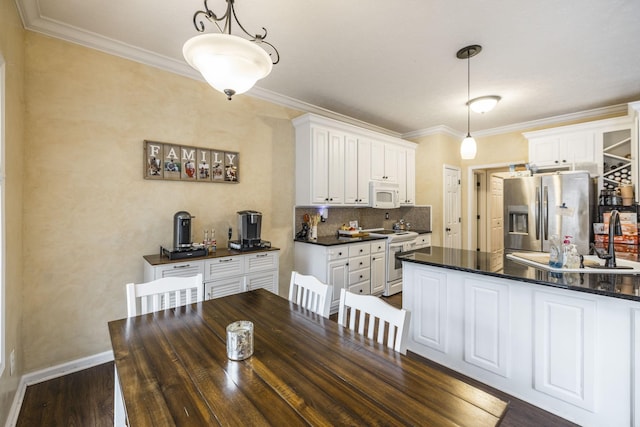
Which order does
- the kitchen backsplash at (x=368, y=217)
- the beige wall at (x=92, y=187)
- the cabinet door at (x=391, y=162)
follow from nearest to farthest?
the beige wall at (x=92, y=187) → the kitchen backsplash at (x=368, y=217) → the cabinet door at (x=391, y=162)

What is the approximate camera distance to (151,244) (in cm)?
273

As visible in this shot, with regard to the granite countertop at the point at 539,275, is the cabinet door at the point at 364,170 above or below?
above

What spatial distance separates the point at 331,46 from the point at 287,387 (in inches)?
102

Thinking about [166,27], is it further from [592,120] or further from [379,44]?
[592,120]

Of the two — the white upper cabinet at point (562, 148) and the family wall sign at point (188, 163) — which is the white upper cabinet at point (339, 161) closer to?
the family wall sign at point (188, 163)

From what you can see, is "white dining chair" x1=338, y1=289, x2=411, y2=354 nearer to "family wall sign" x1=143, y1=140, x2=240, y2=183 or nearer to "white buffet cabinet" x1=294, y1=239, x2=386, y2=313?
"white buffet cabinet" x1=294, y1=239, x2=386, y2=313

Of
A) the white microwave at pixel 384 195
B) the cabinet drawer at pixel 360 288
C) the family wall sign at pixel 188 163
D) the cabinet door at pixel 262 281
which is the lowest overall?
the cabinet drawer at pixel 360 288

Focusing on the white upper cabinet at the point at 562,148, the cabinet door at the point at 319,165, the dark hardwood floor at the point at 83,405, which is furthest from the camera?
the white upper cabinet at the point at 562,148

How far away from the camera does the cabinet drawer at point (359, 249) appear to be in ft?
12.5

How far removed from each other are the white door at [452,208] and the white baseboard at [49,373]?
494cm

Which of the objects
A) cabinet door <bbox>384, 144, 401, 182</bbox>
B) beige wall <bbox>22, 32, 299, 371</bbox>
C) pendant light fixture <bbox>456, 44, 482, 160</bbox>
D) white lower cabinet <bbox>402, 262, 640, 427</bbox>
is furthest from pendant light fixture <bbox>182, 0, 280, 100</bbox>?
cabinet door <bbox>384, 144, 401, 182</bbox>

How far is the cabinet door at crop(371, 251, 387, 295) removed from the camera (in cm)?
412

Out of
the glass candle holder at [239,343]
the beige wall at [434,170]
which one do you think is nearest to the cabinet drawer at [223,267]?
the glass candle holder at [239,343]

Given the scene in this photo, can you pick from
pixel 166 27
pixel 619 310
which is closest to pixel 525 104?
pixel 619 310
